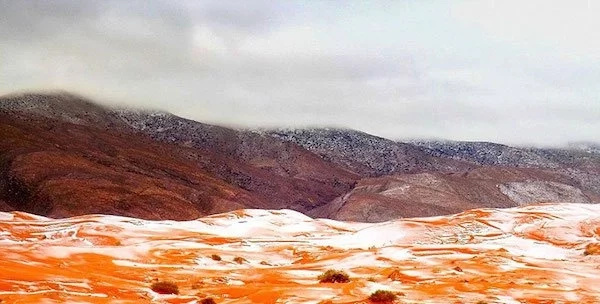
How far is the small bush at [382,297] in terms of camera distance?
17.5m

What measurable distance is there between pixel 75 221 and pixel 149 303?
3524 cm

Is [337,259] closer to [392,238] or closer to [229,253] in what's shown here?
[229,253]

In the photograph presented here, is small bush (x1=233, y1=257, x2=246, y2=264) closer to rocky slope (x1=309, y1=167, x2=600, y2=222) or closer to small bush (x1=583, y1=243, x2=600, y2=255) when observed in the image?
small bush (x1=583, y1=243, x2=600, y2=255)

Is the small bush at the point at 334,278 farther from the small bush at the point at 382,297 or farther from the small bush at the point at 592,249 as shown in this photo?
the small bush at the point at 592,249

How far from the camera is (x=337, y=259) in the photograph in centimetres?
2973

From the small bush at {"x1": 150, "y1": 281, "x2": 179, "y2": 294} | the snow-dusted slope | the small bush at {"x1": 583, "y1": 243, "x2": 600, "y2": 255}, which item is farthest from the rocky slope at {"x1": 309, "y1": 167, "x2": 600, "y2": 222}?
the small bush at {"x1": 150, "y1": 281, "x2": 179, "y2": 294}

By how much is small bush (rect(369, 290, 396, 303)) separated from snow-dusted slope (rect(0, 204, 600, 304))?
15.1 inches

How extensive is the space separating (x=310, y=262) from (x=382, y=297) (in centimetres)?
1256

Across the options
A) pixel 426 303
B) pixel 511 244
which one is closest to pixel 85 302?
pixel 426 303

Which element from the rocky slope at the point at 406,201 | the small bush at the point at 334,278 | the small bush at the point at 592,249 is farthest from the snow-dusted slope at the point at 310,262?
the rocky slope at the point at 406,201

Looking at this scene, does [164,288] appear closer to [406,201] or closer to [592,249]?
[592,249]

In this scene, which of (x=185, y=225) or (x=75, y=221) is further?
(x=185, y=225)

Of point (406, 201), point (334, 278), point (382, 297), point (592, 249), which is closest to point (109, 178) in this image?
point (406, 201)

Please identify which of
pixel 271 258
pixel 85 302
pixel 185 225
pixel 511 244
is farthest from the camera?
pixel 185 225
